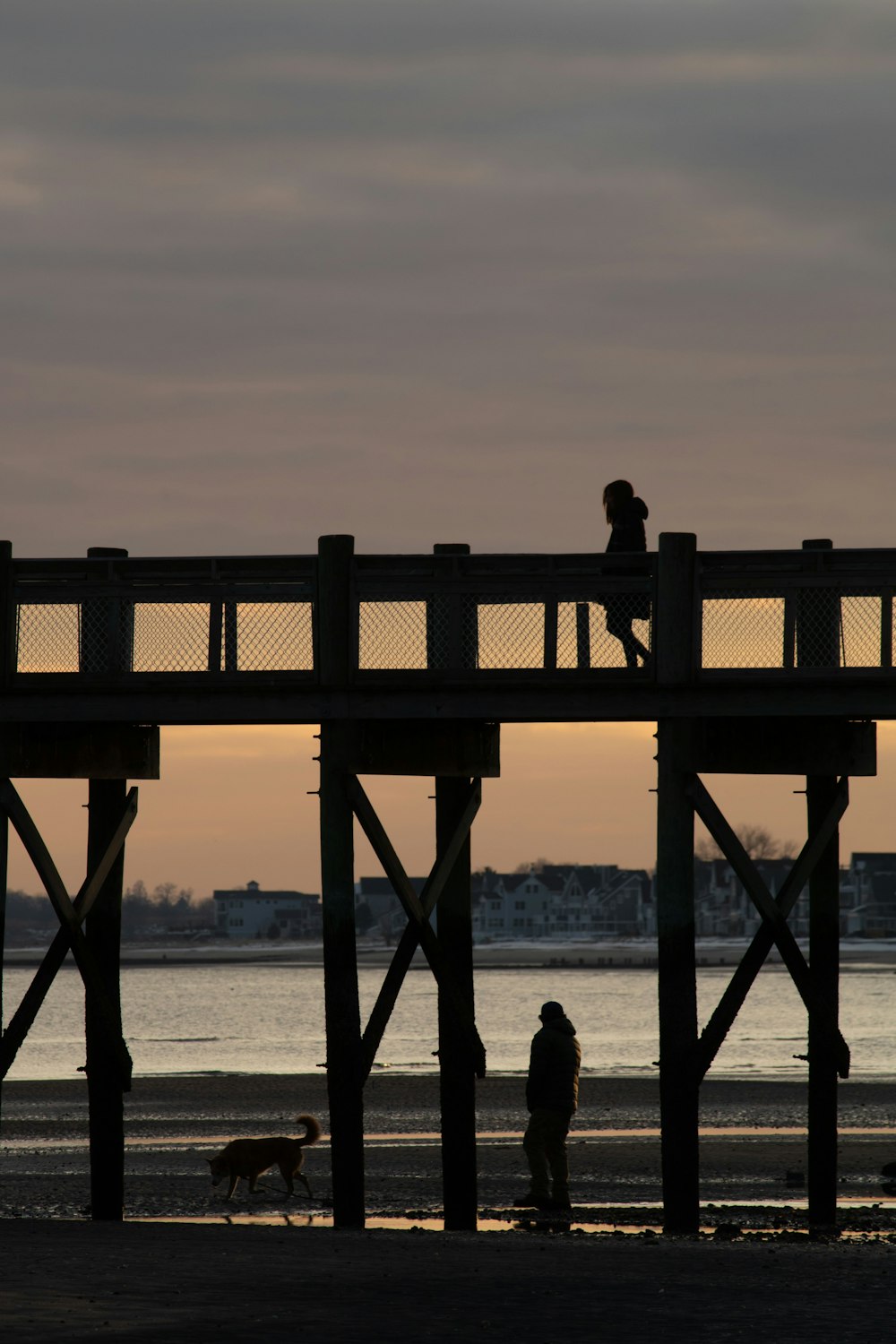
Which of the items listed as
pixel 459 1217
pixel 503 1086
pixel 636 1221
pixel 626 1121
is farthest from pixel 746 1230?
pixel 503 1086

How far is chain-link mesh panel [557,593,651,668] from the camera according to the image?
14.9 meters

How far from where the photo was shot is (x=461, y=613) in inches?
591

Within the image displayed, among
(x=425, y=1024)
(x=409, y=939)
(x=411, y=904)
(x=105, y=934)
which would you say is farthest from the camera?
(x=425, y=1024)

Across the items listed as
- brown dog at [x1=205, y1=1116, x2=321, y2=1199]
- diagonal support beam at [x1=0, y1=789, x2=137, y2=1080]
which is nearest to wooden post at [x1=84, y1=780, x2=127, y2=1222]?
diagonal support beam at [x1=0, y1=789, x2=137, y2=1080]

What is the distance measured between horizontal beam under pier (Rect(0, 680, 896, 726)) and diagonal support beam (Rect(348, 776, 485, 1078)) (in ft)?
2.34

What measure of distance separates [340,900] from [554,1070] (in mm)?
2325

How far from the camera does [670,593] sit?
14.7 meters

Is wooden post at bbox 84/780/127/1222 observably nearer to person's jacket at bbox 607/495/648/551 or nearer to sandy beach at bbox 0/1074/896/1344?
sandy beach at bbox 0/1074/896/1344

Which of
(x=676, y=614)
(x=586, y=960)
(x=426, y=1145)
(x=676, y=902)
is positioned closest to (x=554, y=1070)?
(x=676, y=902)

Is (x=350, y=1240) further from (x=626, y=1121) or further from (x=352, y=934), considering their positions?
(x=626, y=1121)

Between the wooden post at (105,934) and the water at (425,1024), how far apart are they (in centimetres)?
1480

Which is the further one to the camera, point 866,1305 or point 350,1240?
point 350,1240

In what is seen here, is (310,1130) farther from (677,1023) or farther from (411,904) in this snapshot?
(677,1023)

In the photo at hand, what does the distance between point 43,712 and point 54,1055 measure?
40.2m
